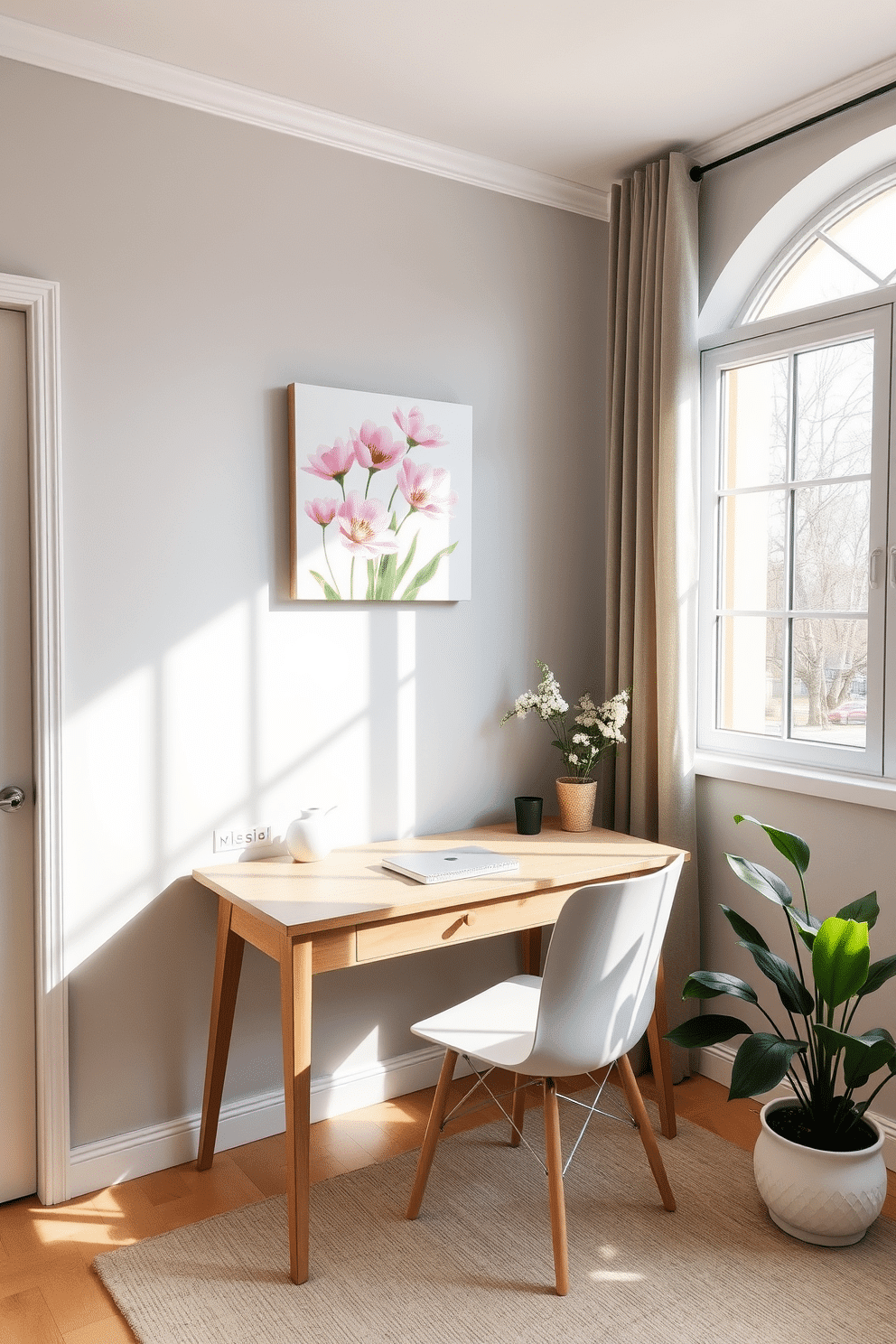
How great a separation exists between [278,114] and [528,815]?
1.97m

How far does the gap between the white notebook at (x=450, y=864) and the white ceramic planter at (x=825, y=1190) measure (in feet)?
2.85

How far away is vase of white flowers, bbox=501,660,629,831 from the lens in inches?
118

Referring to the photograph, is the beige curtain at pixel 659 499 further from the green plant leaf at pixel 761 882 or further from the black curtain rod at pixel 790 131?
the green plant leaf at pixel 761 882

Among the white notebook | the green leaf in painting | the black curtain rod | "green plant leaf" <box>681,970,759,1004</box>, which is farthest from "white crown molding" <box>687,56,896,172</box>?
"green plant leaf" <box>681,970,759,1004</box>

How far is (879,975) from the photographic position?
2.24m

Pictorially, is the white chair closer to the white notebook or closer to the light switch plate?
the white notebook

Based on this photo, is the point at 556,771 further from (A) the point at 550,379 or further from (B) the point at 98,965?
(B) the point at 98,965

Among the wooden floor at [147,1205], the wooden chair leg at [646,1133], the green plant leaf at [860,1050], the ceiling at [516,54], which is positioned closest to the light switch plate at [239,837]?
the wooden floor at [147,1205]

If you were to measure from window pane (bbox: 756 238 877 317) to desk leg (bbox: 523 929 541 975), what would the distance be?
77.5 inches

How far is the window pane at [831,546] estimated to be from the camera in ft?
8.91

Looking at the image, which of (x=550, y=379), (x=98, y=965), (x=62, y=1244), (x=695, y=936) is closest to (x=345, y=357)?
(x=550, y=379)

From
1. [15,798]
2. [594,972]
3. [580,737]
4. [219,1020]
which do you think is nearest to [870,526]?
[580,737]

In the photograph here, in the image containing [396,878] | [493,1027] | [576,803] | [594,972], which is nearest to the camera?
[594,972]

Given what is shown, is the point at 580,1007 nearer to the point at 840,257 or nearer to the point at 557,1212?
the point at 557,1212
